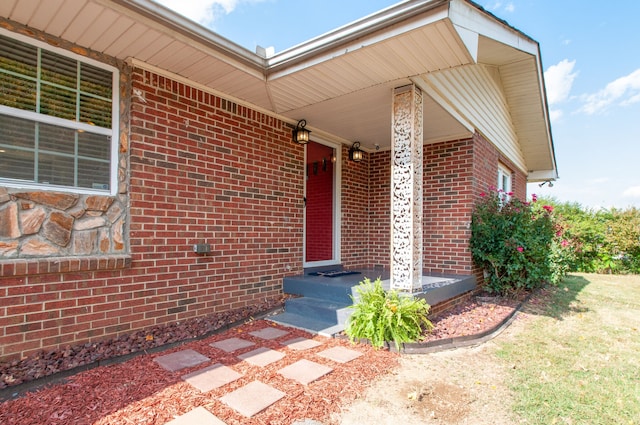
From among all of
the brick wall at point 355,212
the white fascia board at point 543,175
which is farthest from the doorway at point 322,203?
the white fascia board at point 543,175

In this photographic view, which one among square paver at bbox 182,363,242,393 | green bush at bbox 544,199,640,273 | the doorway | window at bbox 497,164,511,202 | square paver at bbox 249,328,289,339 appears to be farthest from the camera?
green bush at bbox 544,199,640,273

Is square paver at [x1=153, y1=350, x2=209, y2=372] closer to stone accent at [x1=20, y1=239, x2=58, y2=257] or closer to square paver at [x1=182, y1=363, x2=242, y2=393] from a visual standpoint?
square paver at [x1=182, y1=363, x2=242, y2=393]

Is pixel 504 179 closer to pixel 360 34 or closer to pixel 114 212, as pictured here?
pixel 360 34

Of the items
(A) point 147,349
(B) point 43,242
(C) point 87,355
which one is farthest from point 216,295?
(B) point 43,242

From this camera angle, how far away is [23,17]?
2.66 meters

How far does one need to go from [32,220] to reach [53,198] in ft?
0.76

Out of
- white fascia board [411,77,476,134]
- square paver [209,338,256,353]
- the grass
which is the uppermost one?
white fascia board [411,77,476,134]

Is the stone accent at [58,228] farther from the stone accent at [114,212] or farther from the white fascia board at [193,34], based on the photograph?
the white fascia board at [193,34]

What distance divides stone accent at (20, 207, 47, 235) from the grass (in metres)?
3.80

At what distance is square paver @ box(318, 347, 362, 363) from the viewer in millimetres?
2951

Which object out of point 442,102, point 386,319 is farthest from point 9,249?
point 442,102

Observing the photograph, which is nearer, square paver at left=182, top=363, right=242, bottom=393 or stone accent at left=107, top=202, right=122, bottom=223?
square paver at left=182, top=363, right=242, bottom=393

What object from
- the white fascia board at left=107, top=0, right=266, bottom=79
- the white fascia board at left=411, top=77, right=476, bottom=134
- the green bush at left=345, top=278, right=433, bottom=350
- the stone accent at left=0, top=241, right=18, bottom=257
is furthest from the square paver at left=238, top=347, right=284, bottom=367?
the white fascia board at left=411, top=77, right=476, bottom=134

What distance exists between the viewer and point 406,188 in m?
3.83
